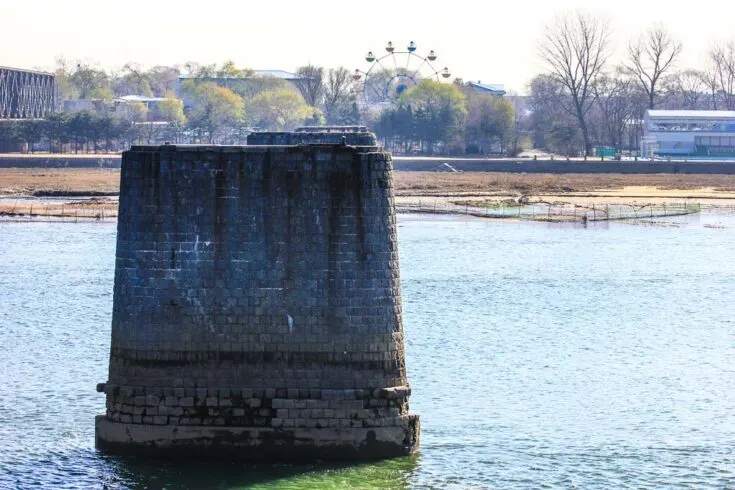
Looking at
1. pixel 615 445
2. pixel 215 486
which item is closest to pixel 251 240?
pixel 215 486

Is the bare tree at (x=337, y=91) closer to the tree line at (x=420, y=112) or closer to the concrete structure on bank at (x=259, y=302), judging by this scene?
the tree line at (x=420, y=112)

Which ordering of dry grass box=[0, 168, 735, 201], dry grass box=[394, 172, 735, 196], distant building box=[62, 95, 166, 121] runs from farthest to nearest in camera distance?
1. distant building box=[62, 95, 166, 121]
2. dry grass box=[394, 172, 735, 196]
3. dry grass box=[0, 168, 735, 201]

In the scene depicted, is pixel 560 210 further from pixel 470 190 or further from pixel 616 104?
pixel 616 104

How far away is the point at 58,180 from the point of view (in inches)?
3558

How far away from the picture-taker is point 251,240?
20.2 metres

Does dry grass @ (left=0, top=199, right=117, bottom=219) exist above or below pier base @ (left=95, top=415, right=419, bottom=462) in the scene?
above

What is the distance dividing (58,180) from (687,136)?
51.4 m

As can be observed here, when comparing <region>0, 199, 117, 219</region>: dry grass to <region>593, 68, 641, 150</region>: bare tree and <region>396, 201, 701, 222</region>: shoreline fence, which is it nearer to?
<region>396, 201, 701, 222</region>: shoreline fence

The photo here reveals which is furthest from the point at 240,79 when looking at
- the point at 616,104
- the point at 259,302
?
Result: the point at 259,302

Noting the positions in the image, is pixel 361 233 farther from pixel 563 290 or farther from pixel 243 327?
pixel 563 290

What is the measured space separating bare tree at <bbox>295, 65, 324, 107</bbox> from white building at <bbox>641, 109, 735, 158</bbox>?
50.1 meters

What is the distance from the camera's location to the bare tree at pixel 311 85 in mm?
160750

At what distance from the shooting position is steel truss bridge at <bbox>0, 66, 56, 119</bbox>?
146500 millimetres

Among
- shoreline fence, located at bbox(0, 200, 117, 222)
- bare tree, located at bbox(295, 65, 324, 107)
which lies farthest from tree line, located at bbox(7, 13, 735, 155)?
shoreline fence, located at bbox(0, 200, 117, 222)
